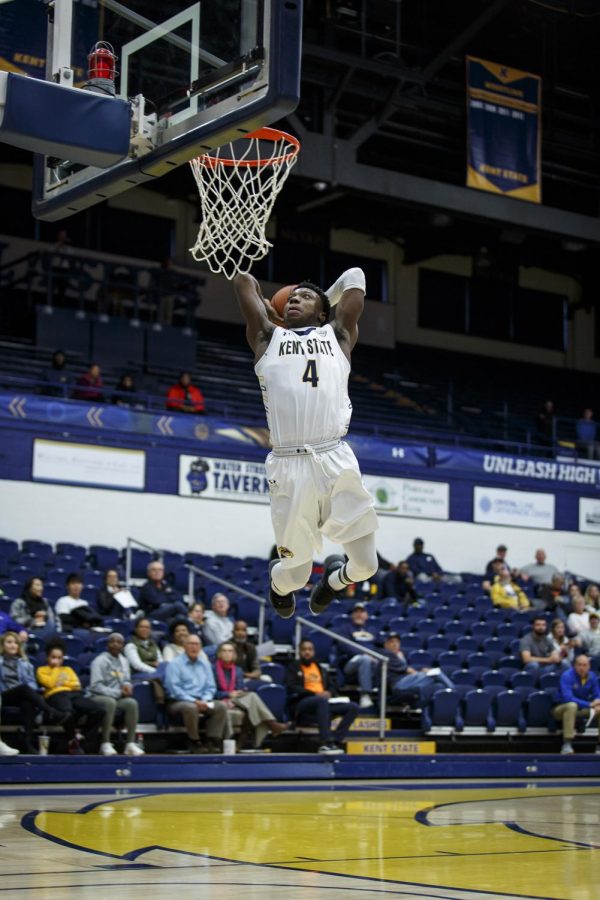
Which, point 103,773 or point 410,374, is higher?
point 410,374

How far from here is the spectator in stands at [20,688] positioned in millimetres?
14133

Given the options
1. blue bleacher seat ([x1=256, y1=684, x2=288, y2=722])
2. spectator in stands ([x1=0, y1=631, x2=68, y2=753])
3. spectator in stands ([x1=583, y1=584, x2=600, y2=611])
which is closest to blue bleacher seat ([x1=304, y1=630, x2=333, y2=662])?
blue bleacher seat ([x1=256, y1=684, x2=288, y2=722])

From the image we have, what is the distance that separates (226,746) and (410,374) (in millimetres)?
18453

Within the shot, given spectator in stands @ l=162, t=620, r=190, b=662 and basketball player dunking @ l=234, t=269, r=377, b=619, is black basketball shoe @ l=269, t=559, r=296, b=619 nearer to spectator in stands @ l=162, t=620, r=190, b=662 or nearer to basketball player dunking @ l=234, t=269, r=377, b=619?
basketball player dunking @ l=234, t=269, r=377, b=619

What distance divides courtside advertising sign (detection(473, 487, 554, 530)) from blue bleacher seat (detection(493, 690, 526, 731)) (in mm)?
8448

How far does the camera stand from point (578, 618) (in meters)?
22.0

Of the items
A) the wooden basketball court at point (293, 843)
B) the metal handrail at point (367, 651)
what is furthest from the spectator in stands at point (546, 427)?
the wooden basketball court at point (293, 843)

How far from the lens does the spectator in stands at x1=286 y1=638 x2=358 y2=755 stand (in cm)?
1620

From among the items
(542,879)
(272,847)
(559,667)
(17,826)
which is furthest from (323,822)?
(559,667)

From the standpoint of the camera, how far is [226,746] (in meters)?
15.4

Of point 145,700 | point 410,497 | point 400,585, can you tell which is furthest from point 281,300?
point 410,497

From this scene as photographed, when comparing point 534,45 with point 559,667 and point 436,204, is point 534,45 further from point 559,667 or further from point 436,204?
point 559,667

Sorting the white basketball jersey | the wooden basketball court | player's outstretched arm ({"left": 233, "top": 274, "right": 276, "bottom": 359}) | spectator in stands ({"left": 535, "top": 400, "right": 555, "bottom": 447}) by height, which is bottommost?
the wooden basketball court

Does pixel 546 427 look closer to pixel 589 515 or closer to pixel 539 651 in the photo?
pixel 589 515
